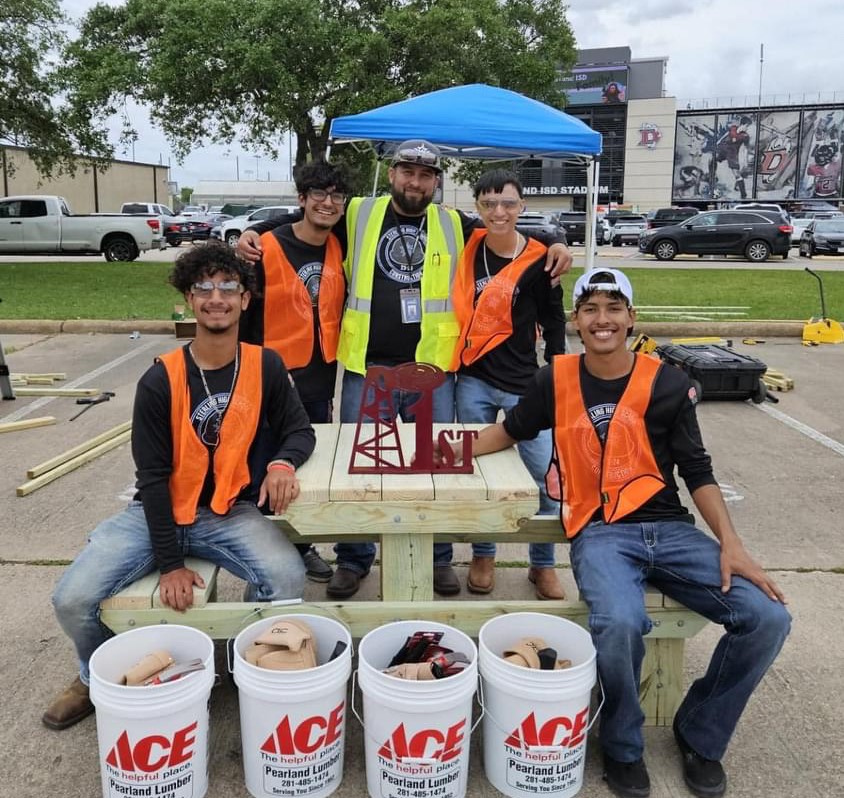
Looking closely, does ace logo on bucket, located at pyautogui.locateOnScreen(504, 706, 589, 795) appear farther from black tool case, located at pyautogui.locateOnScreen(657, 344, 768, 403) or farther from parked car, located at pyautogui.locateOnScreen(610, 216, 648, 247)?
parked car, located at pyautogui.locateOnScreen(610, 216, 648, 247)

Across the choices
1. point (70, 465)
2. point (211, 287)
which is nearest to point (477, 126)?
point (70, 465)

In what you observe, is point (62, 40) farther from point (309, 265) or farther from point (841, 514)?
point (841, 514)

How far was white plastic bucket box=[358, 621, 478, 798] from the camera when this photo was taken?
2143mm

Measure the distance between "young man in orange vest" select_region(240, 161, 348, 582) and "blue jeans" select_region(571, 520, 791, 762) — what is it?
4.96 feet

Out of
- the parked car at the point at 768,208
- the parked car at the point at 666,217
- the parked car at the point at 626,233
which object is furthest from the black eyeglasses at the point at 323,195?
the parked car at the point at 666,217

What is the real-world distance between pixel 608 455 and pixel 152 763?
64.0 inches

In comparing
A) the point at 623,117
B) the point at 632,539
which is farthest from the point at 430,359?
the point at 623,117

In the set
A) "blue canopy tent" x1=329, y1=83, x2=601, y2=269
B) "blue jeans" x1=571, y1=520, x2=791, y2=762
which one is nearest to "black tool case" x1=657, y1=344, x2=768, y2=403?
"blue canopy tent" x1=329, y1=83, x2=601, y2=269

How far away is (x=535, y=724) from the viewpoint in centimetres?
223

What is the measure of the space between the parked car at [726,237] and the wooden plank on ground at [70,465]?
70.2 feet

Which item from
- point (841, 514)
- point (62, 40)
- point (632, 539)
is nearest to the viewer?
point (632, 539)

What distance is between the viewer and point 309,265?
11.4 ft

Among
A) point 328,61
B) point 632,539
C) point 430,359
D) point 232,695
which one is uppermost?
point 328,61

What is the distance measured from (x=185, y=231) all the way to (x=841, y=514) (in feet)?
97.9
